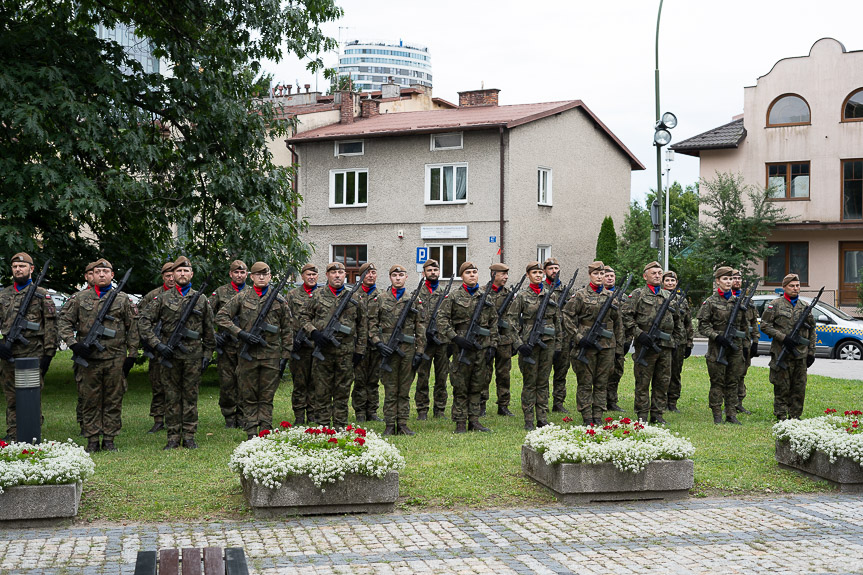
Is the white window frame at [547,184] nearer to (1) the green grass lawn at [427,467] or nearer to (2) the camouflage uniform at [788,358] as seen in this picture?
(1) the green grass lawn at [427,467]

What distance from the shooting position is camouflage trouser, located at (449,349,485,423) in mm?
11859

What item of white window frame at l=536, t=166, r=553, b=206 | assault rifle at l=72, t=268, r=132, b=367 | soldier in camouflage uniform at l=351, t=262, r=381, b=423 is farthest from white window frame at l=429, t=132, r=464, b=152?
assault rifle at l=72, t=268, r=132, b=367

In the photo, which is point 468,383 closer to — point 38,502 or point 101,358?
point 101,358

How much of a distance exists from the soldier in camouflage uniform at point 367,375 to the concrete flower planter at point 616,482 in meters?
4.48

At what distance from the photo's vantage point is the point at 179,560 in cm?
509

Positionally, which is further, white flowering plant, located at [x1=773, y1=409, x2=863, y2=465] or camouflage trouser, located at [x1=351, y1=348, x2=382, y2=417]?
camouflage trouser, located at [x1=351, y1=348, x2=382, y2=417]

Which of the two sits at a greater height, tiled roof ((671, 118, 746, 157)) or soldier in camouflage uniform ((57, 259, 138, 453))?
tiled roof ((671, 118, 746, 157))

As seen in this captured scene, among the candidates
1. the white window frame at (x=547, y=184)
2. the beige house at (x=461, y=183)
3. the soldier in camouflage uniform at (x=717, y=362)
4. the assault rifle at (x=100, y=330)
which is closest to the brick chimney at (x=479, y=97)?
the beige house at (x=461, y=183)

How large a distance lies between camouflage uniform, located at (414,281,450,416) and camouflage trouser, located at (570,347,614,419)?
6.70 feet

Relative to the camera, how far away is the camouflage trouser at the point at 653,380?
41.4 feet

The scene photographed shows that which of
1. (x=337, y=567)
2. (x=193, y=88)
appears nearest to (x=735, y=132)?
(x=193, y=88)

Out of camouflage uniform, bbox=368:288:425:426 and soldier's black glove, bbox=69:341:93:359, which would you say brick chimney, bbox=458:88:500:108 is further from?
soldier's black glove, bbox=69:341:93:359

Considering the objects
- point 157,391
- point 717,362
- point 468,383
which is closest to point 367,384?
point 468,383

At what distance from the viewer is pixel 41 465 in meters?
7.36
